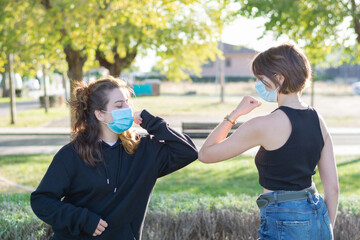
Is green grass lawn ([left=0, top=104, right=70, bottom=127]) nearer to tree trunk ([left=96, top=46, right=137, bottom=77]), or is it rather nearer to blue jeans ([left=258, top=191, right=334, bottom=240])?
tree trunk ([left=96, top=46, right=137, bottom=77])

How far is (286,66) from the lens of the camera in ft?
7.23

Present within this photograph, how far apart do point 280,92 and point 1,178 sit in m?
7.52

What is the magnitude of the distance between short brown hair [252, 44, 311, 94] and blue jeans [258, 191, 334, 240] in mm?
573

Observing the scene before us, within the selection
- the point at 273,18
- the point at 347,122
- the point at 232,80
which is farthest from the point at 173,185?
the point at 232,80

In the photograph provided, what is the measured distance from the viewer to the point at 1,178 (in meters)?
8.59

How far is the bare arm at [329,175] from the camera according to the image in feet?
7.76

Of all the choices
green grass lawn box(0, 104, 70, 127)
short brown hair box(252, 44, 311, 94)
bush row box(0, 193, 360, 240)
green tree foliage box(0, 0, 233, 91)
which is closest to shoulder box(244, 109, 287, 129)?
short brown hair box(252, 44, 311, 94)

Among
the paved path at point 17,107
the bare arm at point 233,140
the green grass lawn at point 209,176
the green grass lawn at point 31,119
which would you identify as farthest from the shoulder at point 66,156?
the paved path at point 17,107

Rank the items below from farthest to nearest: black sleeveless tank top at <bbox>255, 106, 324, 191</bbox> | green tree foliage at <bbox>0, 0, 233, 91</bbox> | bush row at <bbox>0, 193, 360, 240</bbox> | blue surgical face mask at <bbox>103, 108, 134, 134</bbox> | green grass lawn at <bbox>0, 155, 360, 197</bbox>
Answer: green tree foliage at <bbox>0, 0, 233, 91</bbox>, green grass lawn at <bbox>0, 155, 360, 197</bbox>, bush row at <bbox>0, 193, 360, 240</bbox>, blue surgical face mask at <bbox>103, 108, 134, 134</bbox>, black sleeveless tank top at <bbox>255, 106, 324, 191</bbox>

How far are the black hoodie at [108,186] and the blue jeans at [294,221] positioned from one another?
67 cm

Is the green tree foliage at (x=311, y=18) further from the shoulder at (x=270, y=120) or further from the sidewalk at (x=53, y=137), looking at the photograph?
the shoulder at (x=270, y=120)

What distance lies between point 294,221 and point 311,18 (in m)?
8.29

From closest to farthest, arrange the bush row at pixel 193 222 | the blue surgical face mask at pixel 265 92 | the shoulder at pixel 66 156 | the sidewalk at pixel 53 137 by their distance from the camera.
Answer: the blue surgical face mask at pixel 265 92, the shoulder at pixel 66 156, the bush row at pixel 193 222, the sidewalk at pixel 53 137

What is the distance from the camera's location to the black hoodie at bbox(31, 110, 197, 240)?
7.82 ft
